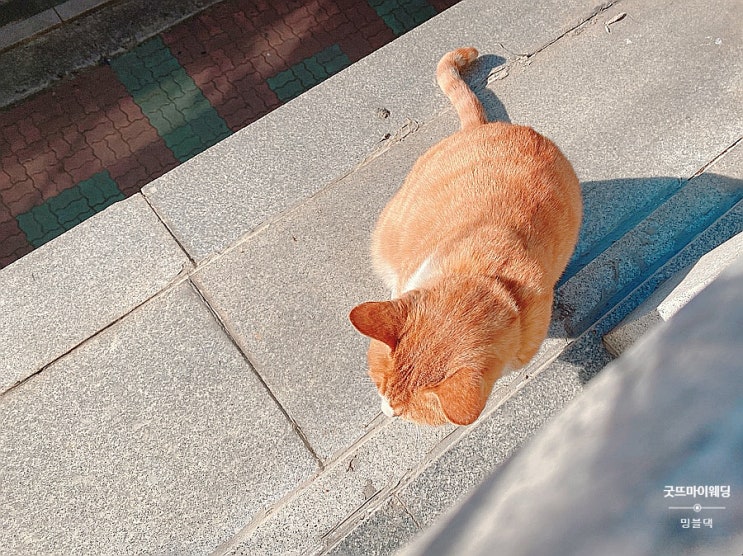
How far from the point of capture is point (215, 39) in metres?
4.08

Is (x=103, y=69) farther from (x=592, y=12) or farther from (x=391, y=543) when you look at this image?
(x=391, y=543)

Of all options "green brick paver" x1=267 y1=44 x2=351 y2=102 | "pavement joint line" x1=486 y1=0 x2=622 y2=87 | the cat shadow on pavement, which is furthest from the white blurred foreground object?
"green brick paver" x1=267 y1=44 x2=351 y2=102

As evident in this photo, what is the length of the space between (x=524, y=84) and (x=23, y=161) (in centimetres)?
320

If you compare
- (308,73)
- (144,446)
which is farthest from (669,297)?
(308,73)

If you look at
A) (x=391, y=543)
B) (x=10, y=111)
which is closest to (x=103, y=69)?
(x=10, y=111)

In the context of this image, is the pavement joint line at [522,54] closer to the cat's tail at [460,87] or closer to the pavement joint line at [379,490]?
the cat's tail at [460,87]

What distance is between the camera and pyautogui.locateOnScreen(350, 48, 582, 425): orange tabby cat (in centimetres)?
171

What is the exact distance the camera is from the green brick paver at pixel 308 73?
401 cm

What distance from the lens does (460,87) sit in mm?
2809

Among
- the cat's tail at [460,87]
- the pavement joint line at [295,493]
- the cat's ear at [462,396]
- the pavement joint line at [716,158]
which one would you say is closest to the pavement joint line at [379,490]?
the pavement joint line at [295,493]

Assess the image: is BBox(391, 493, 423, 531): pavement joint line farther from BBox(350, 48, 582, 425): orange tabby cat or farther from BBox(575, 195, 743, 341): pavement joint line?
BBox(575, 195, 743, 341): pavement joint line

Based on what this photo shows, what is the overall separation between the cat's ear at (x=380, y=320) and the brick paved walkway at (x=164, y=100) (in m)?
2.61

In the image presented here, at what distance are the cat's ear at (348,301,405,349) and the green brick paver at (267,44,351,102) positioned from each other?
272 centimetres

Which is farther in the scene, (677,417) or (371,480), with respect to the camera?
(371,480)
